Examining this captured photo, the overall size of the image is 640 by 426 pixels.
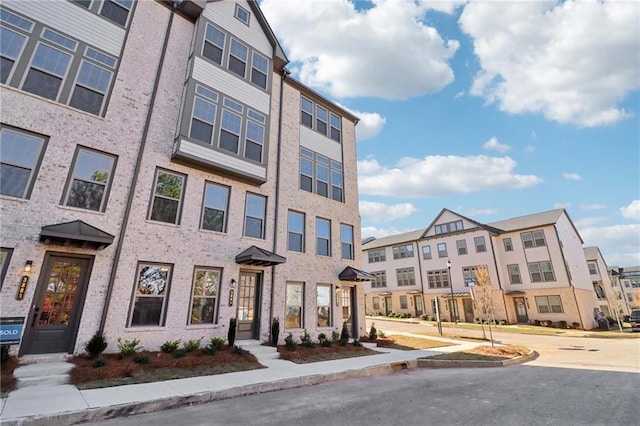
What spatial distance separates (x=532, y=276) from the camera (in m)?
30.3

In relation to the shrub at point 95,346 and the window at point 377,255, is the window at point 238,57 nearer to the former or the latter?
the shrub at point 95,346

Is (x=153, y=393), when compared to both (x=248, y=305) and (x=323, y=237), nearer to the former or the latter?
(x=248, y=305)

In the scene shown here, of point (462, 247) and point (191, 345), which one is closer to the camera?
point (191, 345)

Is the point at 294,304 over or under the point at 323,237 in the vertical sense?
under

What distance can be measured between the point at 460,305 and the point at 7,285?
35.3m

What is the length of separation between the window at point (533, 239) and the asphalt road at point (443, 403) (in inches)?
959

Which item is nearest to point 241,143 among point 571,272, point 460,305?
point 460,305

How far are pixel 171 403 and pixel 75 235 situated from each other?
5.22m

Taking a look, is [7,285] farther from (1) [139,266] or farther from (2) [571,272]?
(2) [571,272]

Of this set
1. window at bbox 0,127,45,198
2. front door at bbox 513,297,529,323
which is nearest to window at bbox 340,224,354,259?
window at bbox 0,127,45,198

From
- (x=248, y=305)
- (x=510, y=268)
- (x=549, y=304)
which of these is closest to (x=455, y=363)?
(x=248, y=305)

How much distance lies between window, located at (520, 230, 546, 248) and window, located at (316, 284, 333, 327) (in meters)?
26.7

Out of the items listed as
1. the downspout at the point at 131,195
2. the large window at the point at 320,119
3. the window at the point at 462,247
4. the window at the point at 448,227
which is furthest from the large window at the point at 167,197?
the window at the point at 448,227

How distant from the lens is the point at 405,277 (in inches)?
1538
